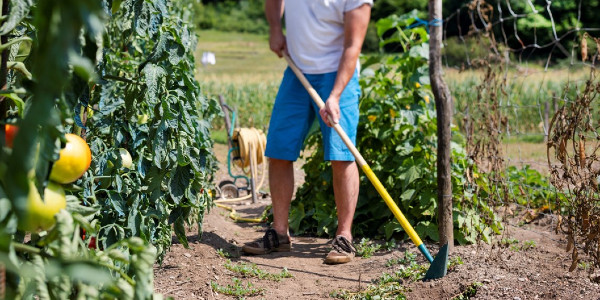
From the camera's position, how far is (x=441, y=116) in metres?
3.38

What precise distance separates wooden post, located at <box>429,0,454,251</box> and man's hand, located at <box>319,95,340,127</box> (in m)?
0.49

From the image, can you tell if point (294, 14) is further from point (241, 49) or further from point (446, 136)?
point (241, 49)

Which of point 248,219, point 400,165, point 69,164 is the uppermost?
point 69,164

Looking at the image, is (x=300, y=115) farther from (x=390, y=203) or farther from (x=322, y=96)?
(x=390, y=203)

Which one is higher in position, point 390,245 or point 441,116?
point 441,116

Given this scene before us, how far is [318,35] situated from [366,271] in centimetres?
127

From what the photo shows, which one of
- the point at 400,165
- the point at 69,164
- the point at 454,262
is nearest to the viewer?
the point at 69,164

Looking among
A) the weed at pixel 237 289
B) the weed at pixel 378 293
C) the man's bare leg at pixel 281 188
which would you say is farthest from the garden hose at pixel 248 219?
the weed at pixel 378 293

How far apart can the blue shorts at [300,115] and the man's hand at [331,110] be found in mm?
151

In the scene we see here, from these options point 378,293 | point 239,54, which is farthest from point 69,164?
point 239,54

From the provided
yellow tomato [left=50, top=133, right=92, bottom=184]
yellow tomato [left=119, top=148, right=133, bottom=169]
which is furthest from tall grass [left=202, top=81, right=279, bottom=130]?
yellow tomato [left=50, top=133, right=92, bottom=184]

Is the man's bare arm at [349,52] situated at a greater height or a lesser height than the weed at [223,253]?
greater

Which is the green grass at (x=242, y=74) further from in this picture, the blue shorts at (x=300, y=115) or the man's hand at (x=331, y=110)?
the man's hand at (x=331, y=110)

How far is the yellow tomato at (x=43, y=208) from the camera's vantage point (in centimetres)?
112
